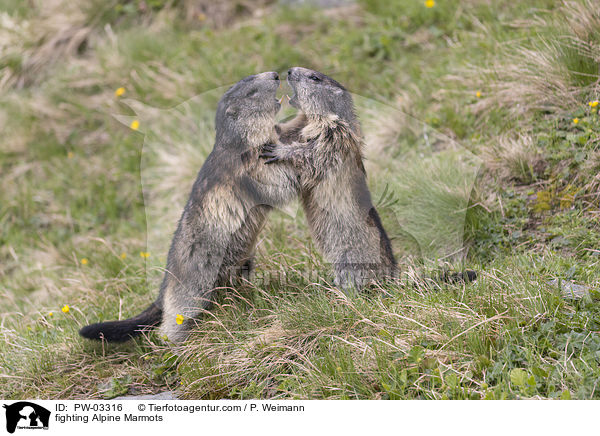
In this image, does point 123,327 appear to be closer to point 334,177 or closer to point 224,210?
point 224,210

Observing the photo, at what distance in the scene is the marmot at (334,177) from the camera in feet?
13.2

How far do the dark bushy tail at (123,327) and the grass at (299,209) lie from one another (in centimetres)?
19

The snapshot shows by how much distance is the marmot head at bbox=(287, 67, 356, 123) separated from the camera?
4.00 metres

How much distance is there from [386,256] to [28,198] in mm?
5805

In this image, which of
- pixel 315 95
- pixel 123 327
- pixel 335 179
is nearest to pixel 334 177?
pixel 335 179

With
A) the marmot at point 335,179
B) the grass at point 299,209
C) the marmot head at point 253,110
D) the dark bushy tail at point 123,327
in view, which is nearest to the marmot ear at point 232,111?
the marmot head at point 253,110

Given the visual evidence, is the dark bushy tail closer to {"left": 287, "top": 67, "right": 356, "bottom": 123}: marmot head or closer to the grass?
the grass

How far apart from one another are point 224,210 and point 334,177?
0.80 metres
